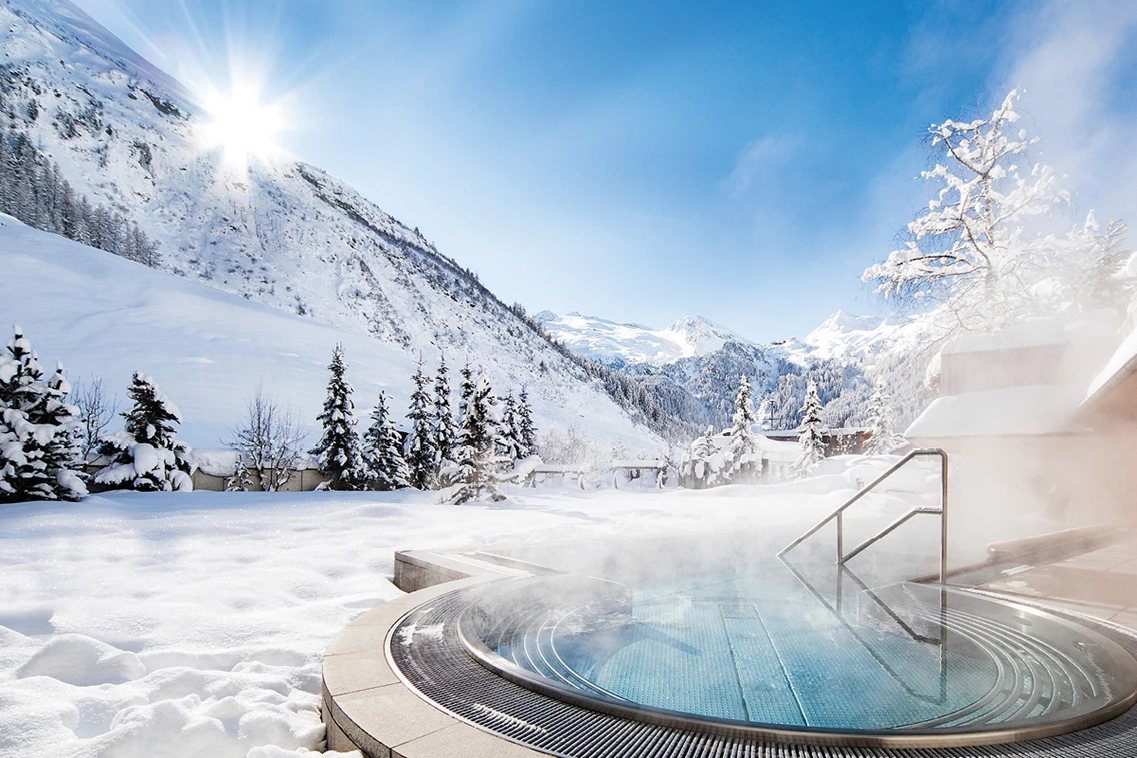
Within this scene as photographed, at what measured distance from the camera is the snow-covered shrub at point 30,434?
8.24 m

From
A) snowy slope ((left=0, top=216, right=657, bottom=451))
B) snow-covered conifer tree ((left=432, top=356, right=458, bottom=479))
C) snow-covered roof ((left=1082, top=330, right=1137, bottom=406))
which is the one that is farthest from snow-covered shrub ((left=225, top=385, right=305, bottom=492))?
snow-covered roof ((left=1082, top=330, right=1137, bottom=406))

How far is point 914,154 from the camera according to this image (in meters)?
13.9

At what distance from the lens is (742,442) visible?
26.2 m

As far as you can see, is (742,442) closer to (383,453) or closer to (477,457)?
(383,453)

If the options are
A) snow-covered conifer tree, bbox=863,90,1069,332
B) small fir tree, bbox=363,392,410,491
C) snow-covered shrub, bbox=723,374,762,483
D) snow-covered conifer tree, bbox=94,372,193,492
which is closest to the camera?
snow-covered conifer tree, bbox=94,372,193,492

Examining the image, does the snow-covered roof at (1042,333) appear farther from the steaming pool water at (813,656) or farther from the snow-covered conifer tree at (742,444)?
the snow-covered conifer tree at (742,444)

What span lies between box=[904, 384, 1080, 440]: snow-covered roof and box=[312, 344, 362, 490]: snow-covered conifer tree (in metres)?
14.3

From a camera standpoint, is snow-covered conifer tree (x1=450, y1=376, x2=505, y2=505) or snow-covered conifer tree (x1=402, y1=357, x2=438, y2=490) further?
snow-covered conifer tree (x1=402, y1=357, x2=438, y2=490)

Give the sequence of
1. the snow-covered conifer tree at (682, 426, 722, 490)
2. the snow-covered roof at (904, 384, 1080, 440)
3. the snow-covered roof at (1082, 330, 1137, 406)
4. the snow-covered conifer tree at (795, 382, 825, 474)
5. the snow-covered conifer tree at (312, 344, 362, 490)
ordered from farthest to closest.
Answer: the snow-covered conifer tree at (682, 426, 722, 490)
the snow-covered conifer tree at (795, 382, 825, 474)
the snow-covered conifer tree at (312, 344, 362, 490)
the snow-covered roof at (904, 384, 1080, 440)
the snow-covered roof at (1082, 330, 1137, 406)

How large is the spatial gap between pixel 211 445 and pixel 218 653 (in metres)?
19.3

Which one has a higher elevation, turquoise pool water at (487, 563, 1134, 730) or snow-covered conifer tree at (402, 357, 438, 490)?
snow-covered conifer tree at (402, 357, 438, 490)

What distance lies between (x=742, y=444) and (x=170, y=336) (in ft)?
93.3

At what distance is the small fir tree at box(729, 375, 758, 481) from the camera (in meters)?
25.6

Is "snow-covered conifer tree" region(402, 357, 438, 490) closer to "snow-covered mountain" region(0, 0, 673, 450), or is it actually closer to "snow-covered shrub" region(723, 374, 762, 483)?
"snow-covered shrub" region(723, 374, 762, 483)
